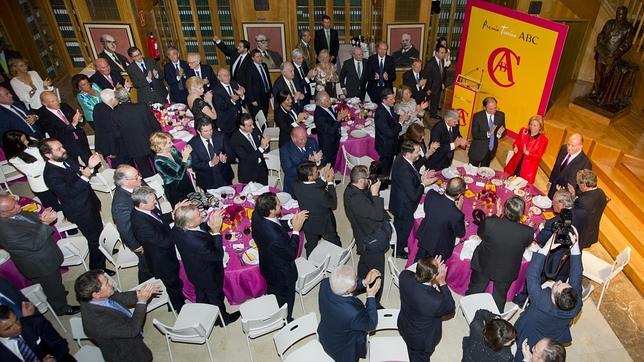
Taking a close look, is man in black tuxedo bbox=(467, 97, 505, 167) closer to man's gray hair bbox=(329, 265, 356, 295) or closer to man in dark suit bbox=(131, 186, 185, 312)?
man's gray hair bbox=(329, 265, 356, 295)

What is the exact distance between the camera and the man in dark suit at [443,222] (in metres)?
4.69

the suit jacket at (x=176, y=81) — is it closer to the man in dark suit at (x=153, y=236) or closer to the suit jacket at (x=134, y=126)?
the suit jacket at (x=134, y=126)

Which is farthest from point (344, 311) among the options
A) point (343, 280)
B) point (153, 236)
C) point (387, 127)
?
point (387, 127)

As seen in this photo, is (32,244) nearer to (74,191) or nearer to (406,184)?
(74,191)

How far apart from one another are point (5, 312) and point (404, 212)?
14.5ft

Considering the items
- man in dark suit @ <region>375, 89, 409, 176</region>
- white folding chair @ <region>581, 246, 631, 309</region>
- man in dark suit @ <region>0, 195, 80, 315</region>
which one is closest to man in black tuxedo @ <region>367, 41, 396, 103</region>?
man in dark suit @ <region>375, 89, 409, 176</region>

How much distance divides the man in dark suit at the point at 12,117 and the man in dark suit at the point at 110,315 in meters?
4.37

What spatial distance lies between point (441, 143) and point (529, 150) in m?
1.34

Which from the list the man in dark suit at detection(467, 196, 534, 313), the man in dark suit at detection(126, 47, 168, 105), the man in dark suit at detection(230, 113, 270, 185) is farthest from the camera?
the man in dark suit at detection(126, 47, 168, 105)

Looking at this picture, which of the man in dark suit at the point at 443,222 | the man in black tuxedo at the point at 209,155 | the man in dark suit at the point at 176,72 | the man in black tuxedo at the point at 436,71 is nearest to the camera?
the man in dark suit at the point at 443,222

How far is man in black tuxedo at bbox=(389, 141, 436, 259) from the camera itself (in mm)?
5355

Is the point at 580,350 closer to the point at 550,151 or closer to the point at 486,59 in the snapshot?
the point at 550,151

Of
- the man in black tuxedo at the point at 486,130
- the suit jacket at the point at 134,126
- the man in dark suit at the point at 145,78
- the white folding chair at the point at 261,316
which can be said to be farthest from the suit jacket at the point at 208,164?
the man in black tuxedo at the point at 486,130

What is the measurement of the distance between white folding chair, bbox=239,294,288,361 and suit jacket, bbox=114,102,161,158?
3657 millimetres
